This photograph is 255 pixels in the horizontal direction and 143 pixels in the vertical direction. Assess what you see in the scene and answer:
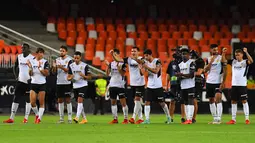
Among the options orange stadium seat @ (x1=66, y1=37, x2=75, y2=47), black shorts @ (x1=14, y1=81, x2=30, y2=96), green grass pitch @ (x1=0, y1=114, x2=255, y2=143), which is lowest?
green grass pitch @ (x1=0, y1=114, x2=255, y2=143)

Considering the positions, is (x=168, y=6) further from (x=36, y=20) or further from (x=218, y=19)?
(x=36, y=20)

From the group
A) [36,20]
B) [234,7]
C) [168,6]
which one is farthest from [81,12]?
[234,7]

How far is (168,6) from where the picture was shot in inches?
1666

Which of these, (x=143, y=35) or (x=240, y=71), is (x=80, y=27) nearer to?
(x=143, y=35)

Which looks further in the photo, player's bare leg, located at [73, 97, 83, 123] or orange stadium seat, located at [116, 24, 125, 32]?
orange stadium seat, located at [116, 24, 125, 32]

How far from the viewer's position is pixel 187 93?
2156 centimetres

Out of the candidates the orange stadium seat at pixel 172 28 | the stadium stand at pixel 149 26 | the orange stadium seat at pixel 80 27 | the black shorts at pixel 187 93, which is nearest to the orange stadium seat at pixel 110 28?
the stadium stand at pixel 149 26

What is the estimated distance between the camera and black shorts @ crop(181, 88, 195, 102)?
21.4 m

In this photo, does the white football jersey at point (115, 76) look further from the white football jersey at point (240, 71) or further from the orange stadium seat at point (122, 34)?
the orange stadium seat at point (122, 34)

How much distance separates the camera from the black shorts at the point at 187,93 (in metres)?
21.4

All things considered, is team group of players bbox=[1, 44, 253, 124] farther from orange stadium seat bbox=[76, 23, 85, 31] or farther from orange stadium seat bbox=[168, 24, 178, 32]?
orange stadium seat bbox=[168, 24, 178, 32]

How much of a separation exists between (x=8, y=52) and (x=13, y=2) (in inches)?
389

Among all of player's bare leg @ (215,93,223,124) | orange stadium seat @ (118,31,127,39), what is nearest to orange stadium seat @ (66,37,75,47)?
orange stadium seat @ (118,31,127,39)

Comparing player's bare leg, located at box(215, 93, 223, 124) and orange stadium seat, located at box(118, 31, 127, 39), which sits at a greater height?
orange stadium seat, located at box(118, 31, 127, 39)
